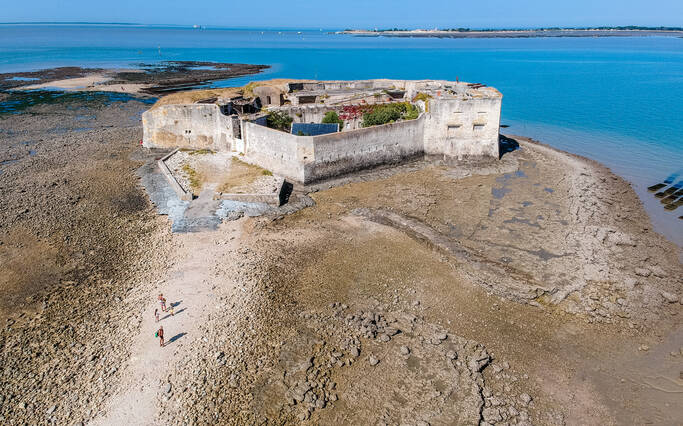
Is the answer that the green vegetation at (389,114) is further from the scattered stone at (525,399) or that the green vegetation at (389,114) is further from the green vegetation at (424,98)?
the scattered stone at (525,399)

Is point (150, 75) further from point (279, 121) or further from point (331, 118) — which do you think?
point (331, 118)

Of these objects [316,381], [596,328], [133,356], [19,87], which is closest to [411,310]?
[316,381]

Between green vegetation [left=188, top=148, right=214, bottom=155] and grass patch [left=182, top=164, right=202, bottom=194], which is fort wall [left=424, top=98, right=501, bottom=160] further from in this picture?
grass patch [left=182, top=164, right=202, bottom=194]

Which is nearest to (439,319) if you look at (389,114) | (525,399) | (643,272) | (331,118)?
(525,399)

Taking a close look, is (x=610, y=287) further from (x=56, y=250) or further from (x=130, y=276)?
(x=56, y=250)

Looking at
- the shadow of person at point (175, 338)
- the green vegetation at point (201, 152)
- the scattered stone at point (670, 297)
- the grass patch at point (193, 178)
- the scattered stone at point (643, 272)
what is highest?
the green vegetation at point (201, 152)

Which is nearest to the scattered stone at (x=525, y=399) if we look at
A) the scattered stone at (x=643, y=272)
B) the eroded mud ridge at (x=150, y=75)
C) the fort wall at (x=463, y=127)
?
the scattered stone at (x=643, y=272)

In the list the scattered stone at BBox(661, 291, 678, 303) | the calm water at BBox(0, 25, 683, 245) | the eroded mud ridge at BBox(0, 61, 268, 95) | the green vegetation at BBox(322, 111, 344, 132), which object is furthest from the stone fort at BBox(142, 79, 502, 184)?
the eroded mud ridge at BBox(0, 61, 268, 95)
